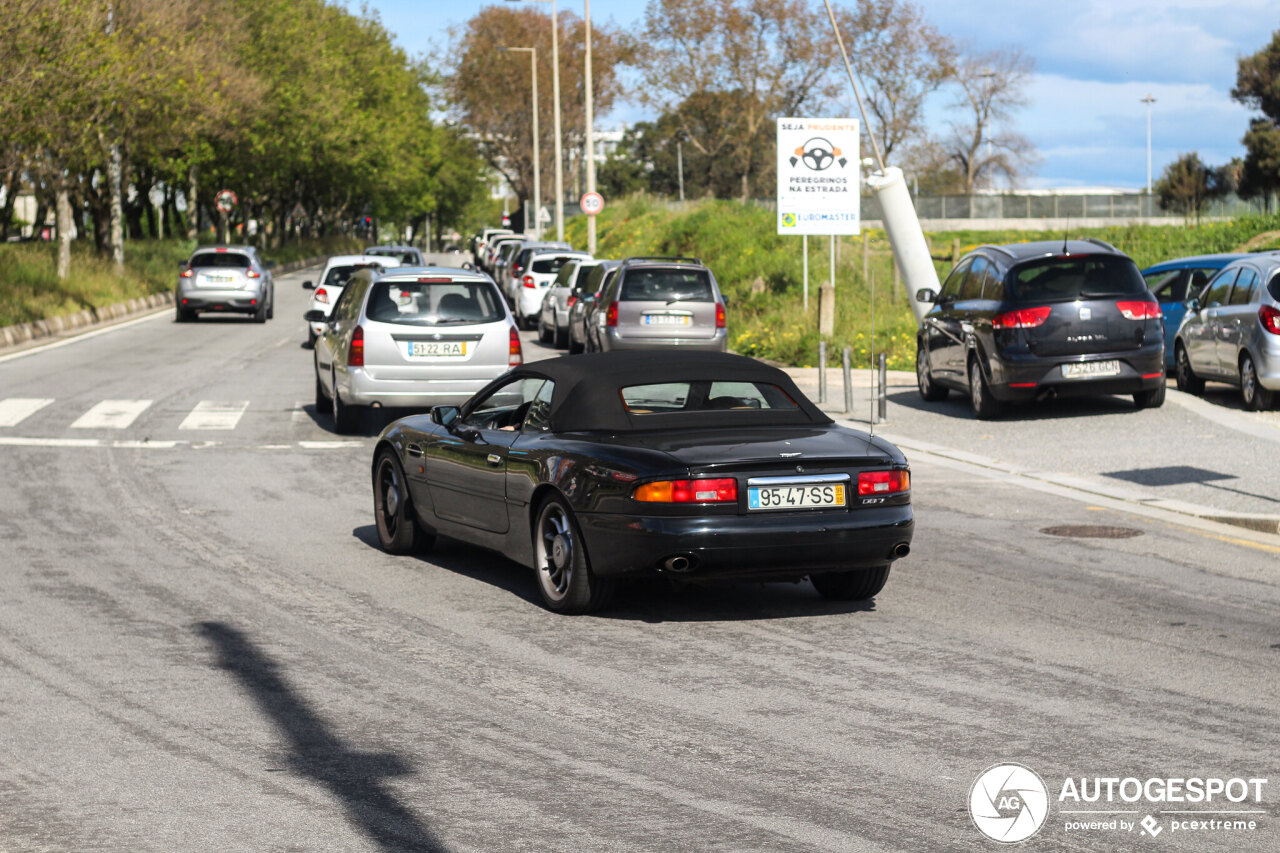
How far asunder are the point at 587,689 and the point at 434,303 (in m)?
10.9

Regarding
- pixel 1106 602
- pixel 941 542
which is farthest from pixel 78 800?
pixel 941 542

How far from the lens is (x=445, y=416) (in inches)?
381

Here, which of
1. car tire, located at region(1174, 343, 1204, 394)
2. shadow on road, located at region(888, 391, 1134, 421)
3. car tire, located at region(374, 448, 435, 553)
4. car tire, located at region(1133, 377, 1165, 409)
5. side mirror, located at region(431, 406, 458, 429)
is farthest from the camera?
car tire, located at region(1174, 343, 1204, 394)

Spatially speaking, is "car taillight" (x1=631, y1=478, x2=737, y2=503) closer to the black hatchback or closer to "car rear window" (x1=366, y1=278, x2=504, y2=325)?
"car rear window" (x1=366, y1=278, x2=504, y2=325)

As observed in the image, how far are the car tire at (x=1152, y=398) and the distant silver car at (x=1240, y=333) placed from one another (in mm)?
867

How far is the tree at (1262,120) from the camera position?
84812 mm

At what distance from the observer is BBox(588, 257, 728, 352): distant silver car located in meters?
24.0

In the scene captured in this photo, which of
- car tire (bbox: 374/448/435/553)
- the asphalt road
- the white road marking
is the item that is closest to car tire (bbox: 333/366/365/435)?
the white road marking

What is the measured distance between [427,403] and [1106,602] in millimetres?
9729

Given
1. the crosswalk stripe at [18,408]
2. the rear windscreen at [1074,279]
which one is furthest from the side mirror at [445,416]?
the crosswalk stripe at [18,408]

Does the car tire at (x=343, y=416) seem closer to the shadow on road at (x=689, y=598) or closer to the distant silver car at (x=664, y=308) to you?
the distant silver car at (x=664, y=308)

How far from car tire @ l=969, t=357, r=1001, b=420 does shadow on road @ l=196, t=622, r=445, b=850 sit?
37.7ft

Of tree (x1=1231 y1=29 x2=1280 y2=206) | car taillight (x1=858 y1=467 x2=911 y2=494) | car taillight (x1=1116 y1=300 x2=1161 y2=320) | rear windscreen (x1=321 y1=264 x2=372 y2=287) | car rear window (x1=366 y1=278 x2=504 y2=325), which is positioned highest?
tree (x1=1231 y1=29 x2=1280 y2=206)

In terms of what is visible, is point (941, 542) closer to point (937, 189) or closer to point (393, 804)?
point (393, 804)
